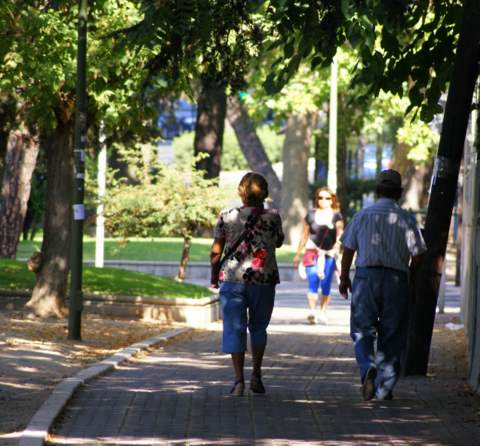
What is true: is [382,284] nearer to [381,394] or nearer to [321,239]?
[381,394]

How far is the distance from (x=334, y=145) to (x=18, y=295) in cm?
1775

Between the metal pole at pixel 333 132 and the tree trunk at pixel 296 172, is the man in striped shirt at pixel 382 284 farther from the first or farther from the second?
the tree trunk at pixel 296 172

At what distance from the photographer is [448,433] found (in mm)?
9641

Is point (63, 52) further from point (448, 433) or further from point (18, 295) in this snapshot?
point (448, 433)

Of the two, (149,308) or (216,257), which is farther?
(149,308)

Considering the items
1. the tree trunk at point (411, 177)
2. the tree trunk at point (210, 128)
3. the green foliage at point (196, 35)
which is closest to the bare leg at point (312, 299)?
the green foliage at point (196, 35)

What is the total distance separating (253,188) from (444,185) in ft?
6.58

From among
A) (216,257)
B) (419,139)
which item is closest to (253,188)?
(216,257)

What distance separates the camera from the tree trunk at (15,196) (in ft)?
94.8

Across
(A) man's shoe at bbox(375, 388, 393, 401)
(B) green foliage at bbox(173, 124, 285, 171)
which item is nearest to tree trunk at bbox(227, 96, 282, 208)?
(A) man's shoe at bbox(375, 388, 393, 401)

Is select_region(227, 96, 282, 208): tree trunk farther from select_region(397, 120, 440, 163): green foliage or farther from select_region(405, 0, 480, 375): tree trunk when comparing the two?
select_region(405, 0, 480, 375): tree trunk

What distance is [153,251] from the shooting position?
4188 centimetres

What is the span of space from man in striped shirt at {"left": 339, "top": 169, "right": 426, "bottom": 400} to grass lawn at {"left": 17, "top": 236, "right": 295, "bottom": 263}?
2610 cm

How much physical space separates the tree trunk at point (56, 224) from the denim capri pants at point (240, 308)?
8.03m
